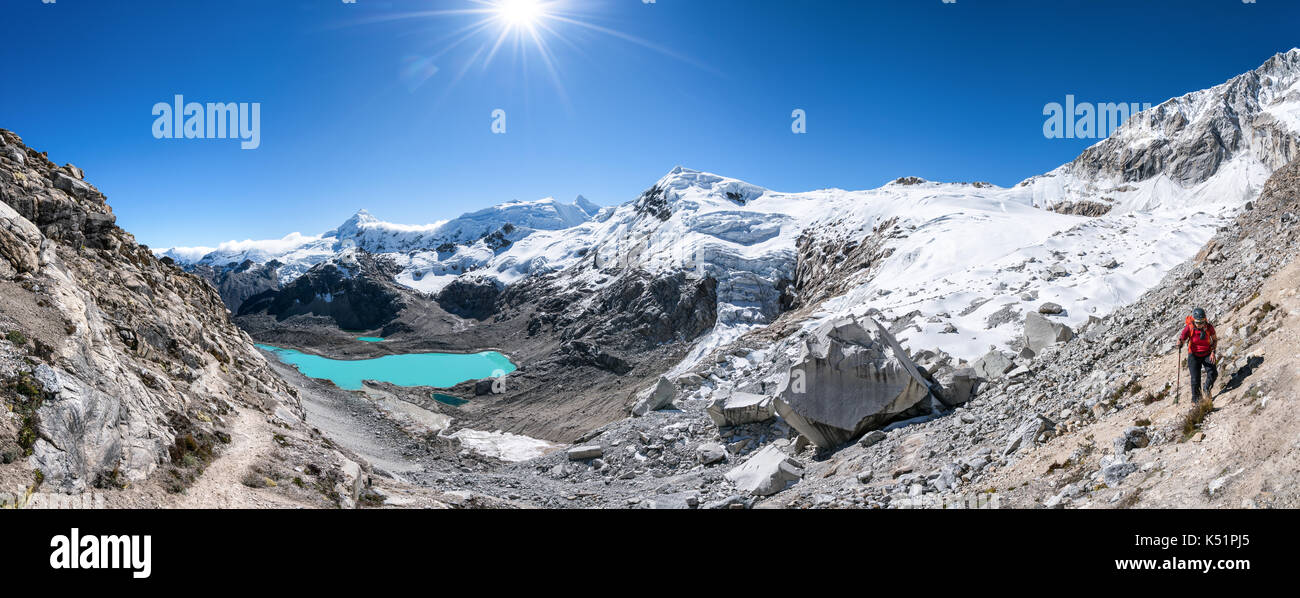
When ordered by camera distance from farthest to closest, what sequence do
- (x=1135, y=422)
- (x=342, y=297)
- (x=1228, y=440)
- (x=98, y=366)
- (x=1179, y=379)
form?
(x=342, y=297) < (x=98, y=366) < (x=1179, y=379) < (x=1135, y=422) < (x=1228, y=440)

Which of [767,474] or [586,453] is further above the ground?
[767,474]

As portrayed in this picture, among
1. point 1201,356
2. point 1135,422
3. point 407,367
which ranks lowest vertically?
point 407,367

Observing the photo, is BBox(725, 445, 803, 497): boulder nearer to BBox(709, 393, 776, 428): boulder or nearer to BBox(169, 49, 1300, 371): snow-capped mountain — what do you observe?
BBox(709, 393, 776, 428): boulder

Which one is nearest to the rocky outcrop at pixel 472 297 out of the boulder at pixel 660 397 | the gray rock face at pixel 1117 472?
the boulder at pixel 660 397

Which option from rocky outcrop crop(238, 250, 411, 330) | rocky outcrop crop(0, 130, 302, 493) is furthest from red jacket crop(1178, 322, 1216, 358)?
rocky outcrop crop(238, 250, 411, 330)

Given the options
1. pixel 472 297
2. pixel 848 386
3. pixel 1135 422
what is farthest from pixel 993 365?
pixel 472 297

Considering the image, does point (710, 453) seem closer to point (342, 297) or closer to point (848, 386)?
point (848, 386)

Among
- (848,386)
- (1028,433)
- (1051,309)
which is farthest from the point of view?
(1051,309)

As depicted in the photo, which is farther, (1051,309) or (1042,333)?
(1051,309)
